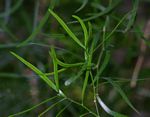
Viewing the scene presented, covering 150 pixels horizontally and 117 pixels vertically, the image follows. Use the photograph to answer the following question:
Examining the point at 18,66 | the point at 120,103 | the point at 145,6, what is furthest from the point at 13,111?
the point at 145,6

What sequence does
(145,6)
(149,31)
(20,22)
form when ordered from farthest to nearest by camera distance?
(145,6)
(20,22)
(149,31)

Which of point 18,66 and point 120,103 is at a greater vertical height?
point 18,66

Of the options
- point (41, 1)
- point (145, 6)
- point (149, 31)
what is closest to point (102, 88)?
point (149, 31)

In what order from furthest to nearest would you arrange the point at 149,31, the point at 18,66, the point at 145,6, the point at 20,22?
the point at 145,6 → the point at 20,22 → the point at 18,66 → the point at 149,31

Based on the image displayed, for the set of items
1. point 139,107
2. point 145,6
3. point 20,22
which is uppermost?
point 20,22

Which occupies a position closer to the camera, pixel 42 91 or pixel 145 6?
pixel 42 91

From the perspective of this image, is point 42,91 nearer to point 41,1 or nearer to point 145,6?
point 41,1

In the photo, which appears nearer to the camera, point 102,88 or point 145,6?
point 102,88

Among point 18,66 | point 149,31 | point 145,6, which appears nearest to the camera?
point 149,31

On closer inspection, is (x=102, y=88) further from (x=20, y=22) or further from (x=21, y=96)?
(x=20, y=22)
